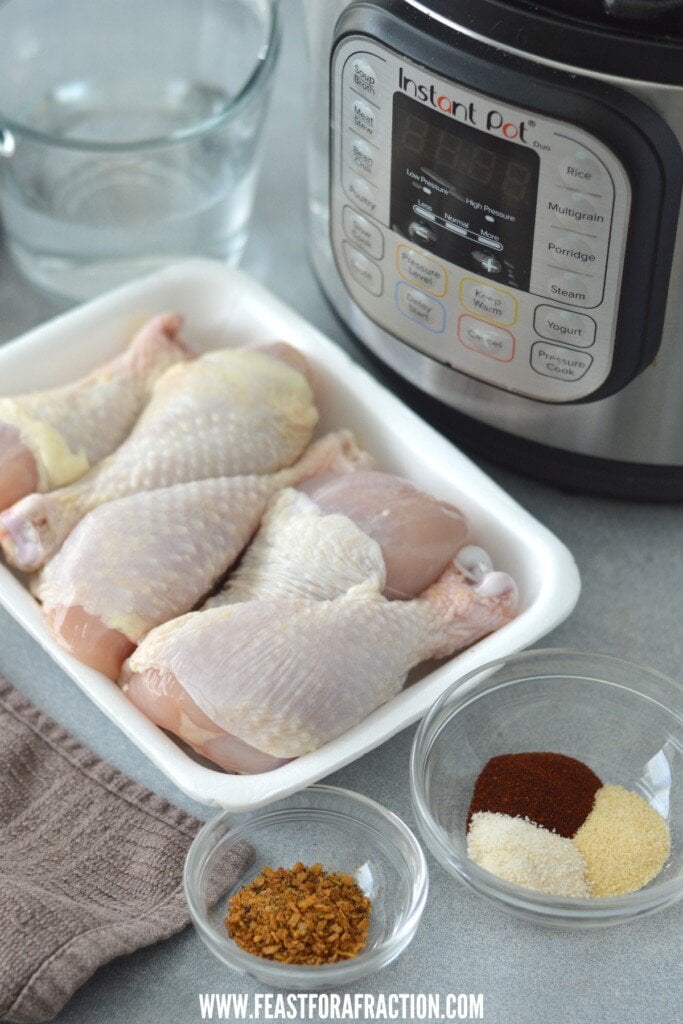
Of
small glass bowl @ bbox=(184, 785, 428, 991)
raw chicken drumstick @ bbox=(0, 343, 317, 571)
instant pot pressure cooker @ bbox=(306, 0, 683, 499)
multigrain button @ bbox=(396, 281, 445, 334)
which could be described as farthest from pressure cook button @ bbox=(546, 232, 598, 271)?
small glass bowl @ bbox=(184, 785, 428, 991)

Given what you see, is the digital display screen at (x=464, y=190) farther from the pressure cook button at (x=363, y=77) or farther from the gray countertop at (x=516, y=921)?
the gray countertop at (x=516, y=921)

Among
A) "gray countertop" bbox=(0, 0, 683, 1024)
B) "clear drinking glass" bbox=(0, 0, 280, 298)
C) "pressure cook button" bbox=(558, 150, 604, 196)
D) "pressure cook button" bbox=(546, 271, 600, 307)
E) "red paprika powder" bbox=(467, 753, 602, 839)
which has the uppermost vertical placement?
"pressure cook button" bbox=(558, 150, 604, 196)

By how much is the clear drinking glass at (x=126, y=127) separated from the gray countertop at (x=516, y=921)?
75 mm

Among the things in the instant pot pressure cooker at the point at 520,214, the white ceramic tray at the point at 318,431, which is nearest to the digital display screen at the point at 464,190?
the instant pot pressure cooker at the point at 520,214

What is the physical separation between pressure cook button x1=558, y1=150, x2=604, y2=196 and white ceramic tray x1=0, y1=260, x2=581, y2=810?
0.23 meters

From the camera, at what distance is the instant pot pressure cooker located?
0.76m

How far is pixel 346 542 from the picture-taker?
2.89 feet

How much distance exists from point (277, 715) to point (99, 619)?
133 mm

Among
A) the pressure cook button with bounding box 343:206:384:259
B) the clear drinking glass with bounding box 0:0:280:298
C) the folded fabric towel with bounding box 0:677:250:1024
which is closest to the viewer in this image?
the folded fabric towel with bounding box 0:677:250:1024

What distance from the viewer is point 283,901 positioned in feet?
2.48

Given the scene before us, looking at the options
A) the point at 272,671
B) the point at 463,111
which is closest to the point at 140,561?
the point at 272,671

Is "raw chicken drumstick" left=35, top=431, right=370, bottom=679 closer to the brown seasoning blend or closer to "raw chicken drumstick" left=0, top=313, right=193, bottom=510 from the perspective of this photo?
"raw chicken drumstick" left=0, top=313, right=193, bottom=510

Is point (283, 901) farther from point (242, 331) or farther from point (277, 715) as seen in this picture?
point (242, 331)

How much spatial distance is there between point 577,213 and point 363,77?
173 millimetres
